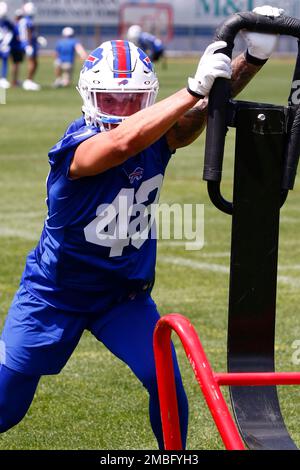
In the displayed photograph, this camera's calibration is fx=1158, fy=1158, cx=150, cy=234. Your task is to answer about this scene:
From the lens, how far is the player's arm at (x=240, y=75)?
4.20 metres

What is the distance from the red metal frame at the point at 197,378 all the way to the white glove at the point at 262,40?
104 cm

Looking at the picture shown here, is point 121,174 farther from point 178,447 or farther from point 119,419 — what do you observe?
point 119,419

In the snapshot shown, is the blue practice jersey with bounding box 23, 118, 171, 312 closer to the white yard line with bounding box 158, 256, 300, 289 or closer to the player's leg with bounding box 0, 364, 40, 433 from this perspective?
the player's leg with bounding box 0, 364, 40, 433

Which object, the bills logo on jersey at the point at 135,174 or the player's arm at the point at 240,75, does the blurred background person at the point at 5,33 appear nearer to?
the player's arm at the point at 240,75

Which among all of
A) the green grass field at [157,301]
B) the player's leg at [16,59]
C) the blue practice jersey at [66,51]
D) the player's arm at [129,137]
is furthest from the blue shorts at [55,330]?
the blue practice jersey at [66,51]

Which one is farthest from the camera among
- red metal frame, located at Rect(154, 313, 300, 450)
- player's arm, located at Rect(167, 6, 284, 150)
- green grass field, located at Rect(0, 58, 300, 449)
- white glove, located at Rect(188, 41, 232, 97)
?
green grass field, located at Rect(0, 58, 300, 449)

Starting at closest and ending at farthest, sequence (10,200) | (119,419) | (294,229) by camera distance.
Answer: (119,419), (294,229), (10,200)

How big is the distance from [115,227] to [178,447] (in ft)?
3.01

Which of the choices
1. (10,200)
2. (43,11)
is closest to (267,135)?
(10,200)

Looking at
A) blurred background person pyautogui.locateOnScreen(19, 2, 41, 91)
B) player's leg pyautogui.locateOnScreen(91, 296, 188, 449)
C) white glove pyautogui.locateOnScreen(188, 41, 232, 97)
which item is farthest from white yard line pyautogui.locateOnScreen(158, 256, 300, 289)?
blurred background person pyautogui.locateOnScreen(19, 2, 41, 91)

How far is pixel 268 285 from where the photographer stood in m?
3.85

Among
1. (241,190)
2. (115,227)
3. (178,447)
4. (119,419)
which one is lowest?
(119,419)

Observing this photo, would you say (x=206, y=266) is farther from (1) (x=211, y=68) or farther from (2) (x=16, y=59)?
(2) (x=16, y=59)

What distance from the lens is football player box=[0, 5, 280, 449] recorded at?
4.45m
